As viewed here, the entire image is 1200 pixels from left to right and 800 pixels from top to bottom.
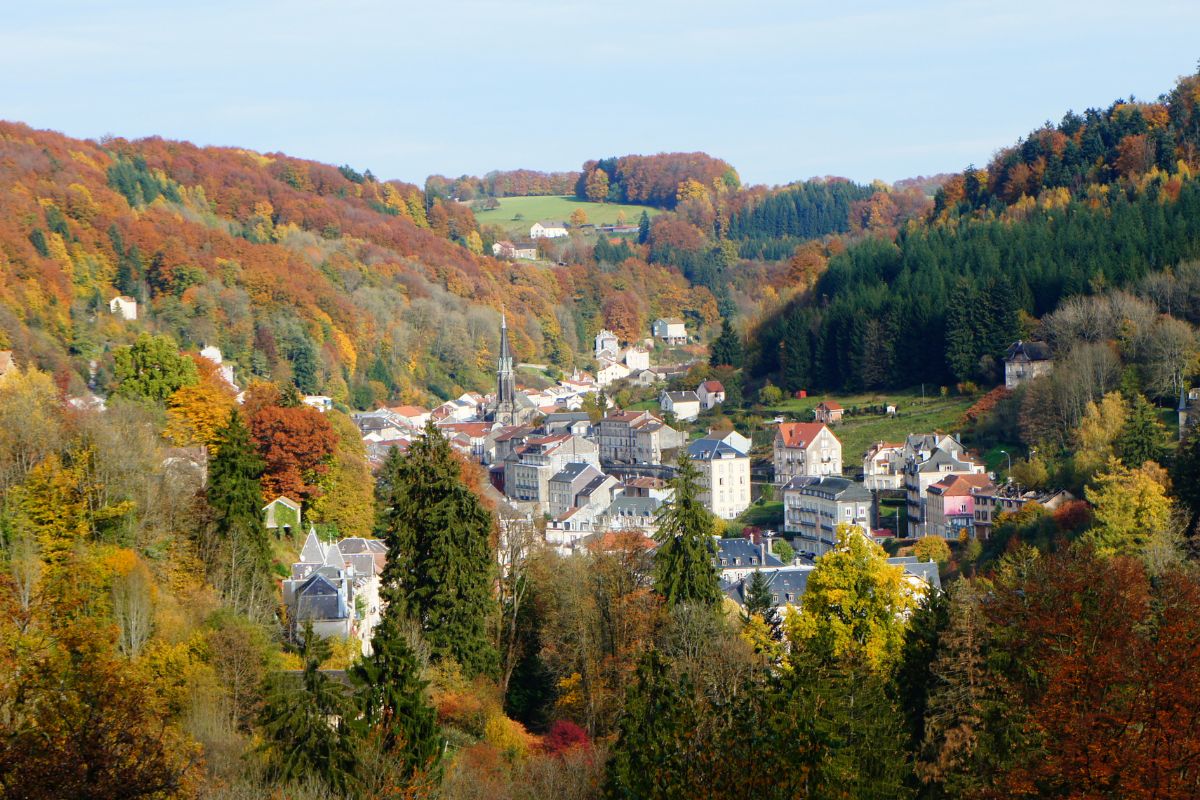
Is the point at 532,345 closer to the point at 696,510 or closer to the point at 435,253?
the point at 435,253

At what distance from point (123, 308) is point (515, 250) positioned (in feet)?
262

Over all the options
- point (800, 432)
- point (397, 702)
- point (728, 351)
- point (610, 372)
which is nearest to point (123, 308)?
point (728, 351)

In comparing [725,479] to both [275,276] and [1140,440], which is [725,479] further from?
[275,276]

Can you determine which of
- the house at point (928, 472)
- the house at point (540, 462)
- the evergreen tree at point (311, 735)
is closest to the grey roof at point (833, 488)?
the house at point (928, 472)

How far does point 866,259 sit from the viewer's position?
87000mm

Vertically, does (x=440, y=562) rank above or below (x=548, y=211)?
below

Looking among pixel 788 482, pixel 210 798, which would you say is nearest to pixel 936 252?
pixel 788 482

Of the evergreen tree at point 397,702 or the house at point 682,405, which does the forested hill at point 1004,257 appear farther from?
the evergreen tree at point 397,702

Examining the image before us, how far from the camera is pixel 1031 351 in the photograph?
66250 mm

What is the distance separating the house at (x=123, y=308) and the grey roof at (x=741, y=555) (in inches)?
1531

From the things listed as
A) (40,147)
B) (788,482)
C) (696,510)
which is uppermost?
(40,147)

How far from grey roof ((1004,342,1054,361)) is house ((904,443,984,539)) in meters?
9.99

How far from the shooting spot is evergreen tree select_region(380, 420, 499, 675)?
27.7 metres

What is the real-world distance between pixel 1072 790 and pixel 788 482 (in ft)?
159
